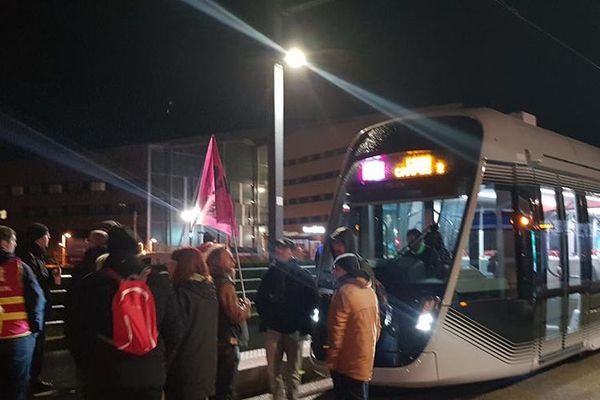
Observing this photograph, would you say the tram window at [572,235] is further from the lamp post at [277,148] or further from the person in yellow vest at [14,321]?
the person in yellow vest at [14,321]

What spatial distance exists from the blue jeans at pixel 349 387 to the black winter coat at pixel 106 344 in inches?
65.9

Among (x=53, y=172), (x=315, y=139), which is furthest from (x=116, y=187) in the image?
(x=315, y=139)

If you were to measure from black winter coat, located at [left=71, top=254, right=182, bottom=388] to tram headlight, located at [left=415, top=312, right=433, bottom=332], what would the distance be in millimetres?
3759

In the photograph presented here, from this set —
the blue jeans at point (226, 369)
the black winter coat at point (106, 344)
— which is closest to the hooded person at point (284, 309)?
the blue jeans at point (226, 369)

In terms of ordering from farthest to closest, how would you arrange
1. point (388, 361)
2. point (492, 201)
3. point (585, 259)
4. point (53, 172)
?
point (53, 172), point (585, 259), point (492, 201), point (388, 361)

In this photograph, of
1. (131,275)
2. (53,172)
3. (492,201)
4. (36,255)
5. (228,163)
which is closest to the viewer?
(131,275)

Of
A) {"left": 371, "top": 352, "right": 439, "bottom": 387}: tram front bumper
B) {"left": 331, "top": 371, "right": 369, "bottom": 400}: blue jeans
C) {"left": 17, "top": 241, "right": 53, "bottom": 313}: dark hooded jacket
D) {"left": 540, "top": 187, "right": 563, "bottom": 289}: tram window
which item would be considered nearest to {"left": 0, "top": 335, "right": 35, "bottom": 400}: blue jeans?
{"left": 17, "top": 241, "right": 53, "bottom": 313}: dark hooded jacket

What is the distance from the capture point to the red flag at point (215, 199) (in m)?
8.72

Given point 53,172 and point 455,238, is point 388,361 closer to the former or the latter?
point 455,238

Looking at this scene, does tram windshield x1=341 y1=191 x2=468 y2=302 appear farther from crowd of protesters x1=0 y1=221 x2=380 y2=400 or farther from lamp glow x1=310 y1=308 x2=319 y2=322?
crowd of protesters x1=0 y1=221 x2=380 y2=400

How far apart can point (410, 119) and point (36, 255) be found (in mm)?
4464

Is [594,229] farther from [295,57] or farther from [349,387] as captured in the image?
[349,387]

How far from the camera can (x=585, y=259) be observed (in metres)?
9.15

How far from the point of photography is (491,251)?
23.8ft
